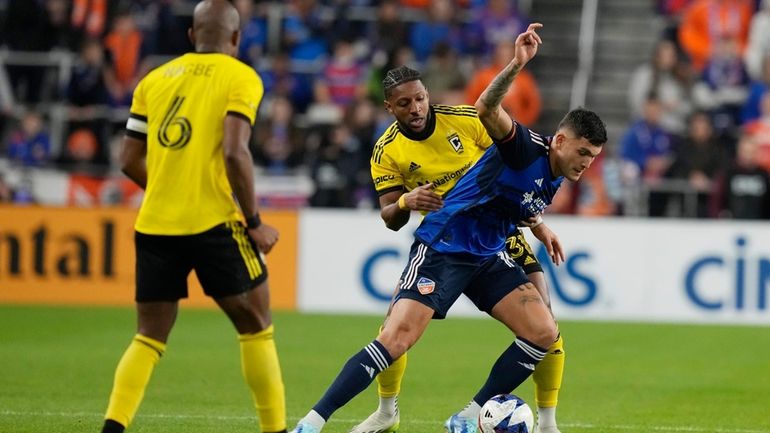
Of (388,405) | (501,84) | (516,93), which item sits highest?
(501,84)

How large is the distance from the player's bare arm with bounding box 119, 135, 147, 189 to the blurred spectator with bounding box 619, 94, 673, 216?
42.2ft

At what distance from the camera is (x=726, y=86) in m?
20.3

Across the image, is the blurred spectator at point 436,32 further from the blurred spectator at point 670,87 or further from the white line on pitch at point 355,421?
the white line on pitch at point 355,421

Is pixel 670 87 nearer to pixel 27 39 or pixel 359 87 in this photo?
pixel 359 87

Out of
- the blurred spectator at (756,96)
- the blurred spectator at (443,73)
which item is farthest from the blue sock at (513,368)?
the blurred spectator at (756,96)

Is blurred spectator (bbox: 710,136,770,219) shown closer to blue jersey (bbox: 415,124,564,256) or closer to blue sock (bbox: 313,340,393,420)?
blue jersey (bbox: 415,124,564,256)

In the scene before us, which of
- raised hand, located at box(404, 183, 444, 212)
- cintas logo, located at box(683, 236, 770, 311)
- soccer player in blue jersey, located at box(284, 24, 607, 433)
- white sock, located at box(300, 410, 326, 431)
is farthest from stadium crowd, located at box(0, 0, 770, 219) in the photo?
white sock, located at box(300, 410, 326, 431)

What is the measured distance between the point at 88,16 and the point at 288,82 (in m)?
3.61

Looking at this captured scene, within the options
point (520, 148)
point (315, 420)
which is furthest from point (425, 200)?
point (315, 420)

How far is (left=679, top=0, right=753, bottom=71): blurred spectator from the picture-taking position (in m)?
20.9

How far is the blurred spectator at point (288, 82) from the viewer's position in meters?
21.2

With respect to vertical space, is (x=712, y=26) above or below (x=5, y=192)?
above

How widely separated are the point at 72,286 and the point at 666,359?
802cm

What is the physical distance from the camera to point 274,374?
277 inches
